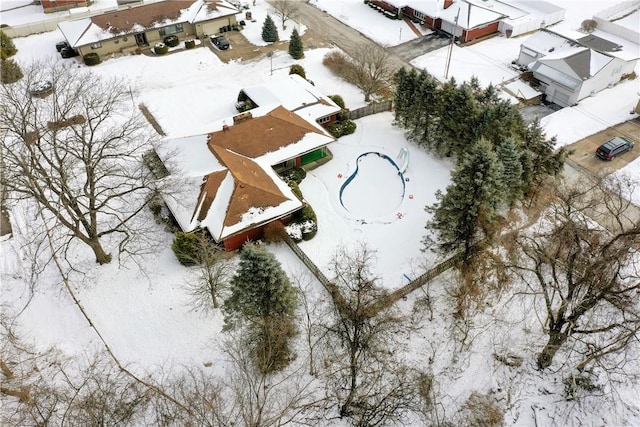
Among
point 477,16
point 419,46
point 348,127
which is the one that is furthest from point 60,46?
point 477,16

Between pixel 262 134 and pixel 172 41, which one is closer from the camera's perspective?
pixel 262 134

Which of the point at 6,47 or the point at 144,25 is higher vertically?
the point at 144,25

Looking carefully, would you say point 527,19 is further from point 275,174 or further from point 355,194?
point 275,174

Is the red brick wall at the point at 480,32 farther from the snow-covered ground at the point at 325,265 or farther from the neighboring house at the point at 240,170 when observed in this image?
the neighboring house at the point at 240,170

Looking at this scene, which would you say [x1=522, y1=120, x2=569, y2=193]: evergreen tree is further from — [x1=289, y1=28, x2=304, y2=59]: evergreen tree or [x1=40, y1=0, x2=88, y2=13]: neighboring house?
[x1=40, y1=0, x2=88, y2=13]: neighboring house

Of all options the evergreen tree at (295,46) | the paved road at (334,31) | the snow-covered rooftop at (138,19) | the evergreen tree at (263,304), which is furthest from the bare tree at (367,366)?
the snow-covered rooftop at (138,19)

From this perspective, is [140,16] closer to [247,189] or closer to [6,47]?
[6,47]
